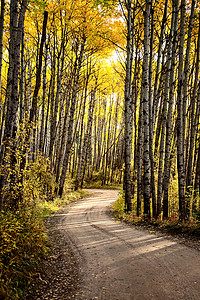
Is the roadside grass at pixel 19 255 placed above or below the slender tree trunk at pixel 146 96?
below

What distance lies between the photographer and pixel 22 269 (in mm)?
3688

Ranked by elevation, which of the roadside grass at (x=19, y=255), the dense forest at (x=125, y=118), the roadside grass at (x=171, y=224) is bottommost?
the roadside grass at (x=171, y=224)

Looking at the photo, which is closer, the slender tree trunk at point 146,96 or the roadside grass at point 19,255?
the roadside grass at point 19,255

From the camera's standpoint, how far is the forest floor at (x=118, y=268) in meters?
3.32

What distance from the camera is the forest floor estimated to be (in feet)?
10.9

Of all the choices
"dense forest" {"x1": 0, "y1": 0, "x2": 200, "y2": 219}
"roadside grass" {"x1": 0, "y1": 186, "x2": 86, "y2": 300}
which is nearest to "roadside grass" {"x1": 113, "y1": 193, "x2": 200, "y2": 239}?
"dense forest" {"x1": 0, "y1": 0, "x2": 200, "y2": 219}

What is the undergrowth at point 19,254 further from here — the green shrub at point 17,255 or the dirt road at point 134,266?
the dirt road at point 134,266

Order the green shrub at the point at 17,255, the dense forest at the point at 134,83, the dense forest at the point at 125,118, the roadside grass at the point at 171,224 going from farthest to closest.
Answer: the roadside grass at the point at 171,224 → the dense forest at the point at 134,83 → the dense forest at the point at 125,118 → the green shrub at the point at 17,255

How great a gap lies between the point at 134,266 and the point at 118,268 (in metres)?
0.30

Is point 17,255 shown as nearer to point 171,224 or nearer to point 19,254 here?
point 19,254

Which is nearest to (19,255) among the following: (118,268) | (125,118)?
(118,268)

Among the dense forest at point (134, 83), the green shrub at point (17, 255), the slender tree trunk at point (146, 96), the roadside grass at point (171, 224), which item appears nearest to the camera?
the green shrub at point (17, 255)

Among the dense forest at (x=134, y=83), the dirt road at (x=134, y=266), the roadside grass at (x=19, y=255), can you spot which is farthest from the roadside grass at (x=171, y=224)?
the roadside grass at (x=19, y=255)

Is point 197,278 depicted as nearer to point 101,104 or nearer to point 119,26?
point 119,26
